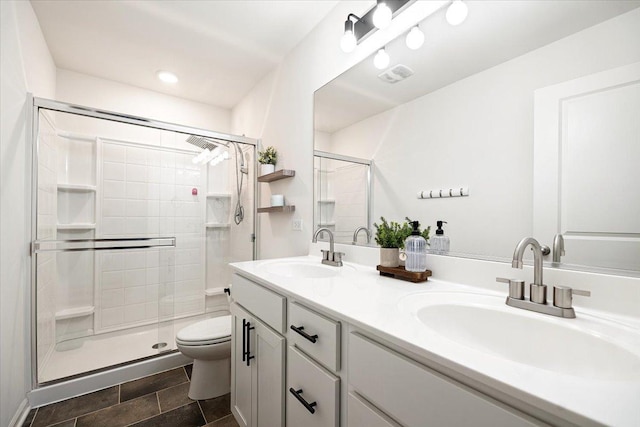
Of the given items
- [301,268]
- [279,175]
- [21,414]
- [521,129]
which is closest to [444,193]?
[521,129]

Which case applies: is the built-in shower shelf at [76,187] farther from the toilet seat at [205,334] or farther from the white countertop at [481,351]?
the white countertop at [481,351]

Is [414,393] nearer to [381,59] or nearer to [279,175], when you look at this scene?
[381,59]

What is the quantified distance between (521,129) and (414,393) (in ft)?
2.99

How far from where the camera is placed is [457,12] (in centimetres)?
114

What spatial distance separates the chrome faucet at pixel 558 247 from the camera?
86cm

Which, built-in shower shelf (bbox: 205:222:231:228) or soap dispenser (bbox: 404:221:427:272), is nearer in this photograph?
soap dispenser (bbox: 404:221:427:272)

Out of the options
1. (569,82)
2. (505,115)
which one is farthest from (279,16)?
(569,82)

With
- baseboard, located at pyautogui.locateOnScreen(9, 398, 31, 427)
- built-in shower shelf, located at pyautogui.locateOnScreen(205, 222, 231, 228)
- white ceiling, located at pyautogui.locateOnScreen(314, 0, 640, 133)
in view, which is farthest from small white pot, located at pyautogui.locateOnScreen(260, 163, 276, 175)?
baseboard, located at pyautogui.locateOnScreen(9, 398, 31, 427)

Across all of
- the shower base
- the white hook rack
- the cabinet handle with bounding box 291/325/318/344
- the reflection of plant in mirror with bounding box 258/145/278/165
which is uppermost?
the reflection of plant in mirror with bounding box 258/145/278/165

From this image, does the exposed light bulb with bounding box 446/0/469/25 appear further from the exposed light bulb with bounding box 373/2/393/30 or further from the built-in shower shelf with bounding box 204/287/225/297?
the built-in shower shelf with bounding box 204/287/225/297

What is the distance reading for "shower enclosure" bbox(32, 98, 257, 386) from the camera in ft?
6.32

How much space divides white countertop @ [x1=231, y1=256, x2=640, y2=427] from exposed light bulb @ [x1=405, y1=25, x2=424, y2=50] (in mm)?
1076

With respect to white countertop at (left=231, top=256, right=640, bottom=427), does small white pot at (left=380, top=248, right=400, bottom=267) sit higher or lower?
higher

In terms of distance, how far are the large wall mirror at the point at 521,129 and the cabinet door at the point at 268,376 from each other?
0.80 meters
